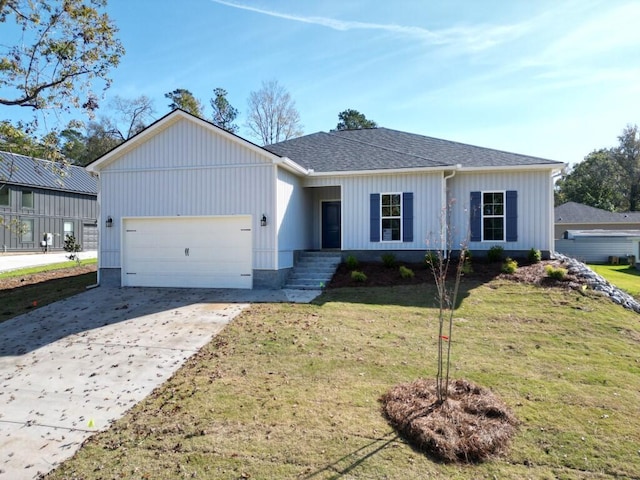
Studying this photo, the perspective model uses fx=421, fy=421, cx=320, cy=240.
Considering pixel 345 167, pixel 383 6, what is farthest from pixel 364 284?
pixel 383 6

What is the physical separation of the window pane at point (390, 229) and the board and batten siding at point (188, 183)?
3.80m

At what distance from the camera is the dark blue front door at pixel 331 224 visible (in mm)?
15445

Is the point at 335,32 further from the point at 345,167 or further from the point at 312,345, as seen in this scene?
the point at 312,345

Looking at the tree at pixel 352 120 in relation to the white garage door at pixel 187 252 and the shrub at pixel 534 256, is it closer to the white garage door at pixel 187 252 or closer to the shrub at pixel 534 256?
the shrub at pixel 534 256

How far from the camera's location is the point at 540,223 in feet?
42.6

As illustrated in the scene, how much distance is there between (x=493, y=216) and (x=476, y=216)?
0.51m

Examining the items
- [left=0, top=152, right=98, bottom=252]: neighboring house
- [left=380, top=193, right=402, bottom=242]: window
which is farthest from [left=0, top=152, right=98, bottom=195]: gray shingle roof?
[left=380, top=193, right=402, bottom=242]: window

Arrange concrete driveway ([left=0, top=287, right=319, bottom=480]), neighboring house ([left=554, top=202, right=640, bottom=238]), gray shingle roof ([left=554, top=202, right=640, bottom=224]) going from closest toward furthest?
concrete driveway ([left=0, top=287, right=319, bottom=480]), neighboring house ([left=554, top=202, right=640, bottom=238]), gray shingle roof ([left=554, top=202, right=640, bottom=224])

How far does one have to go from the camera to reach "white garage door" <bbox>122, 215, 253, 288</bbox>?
39.0ft

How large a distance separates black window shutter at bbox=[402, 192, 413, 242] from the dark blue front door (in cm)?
294

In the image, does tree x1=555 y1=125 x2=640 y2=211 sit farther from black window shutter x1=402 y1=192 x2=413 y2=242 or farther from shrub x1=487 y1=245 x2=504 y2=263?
black window shutter x1=402 y1=192 x2=413 y2=242

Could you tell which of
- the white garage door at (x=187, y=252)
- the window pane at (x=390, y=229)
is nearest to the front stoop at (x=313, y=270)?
the white garage door at (x=187, y=252)

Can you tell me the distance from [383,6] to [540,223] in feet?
25.7

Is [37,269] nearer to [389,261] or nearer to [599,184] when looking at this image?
[389,261]
